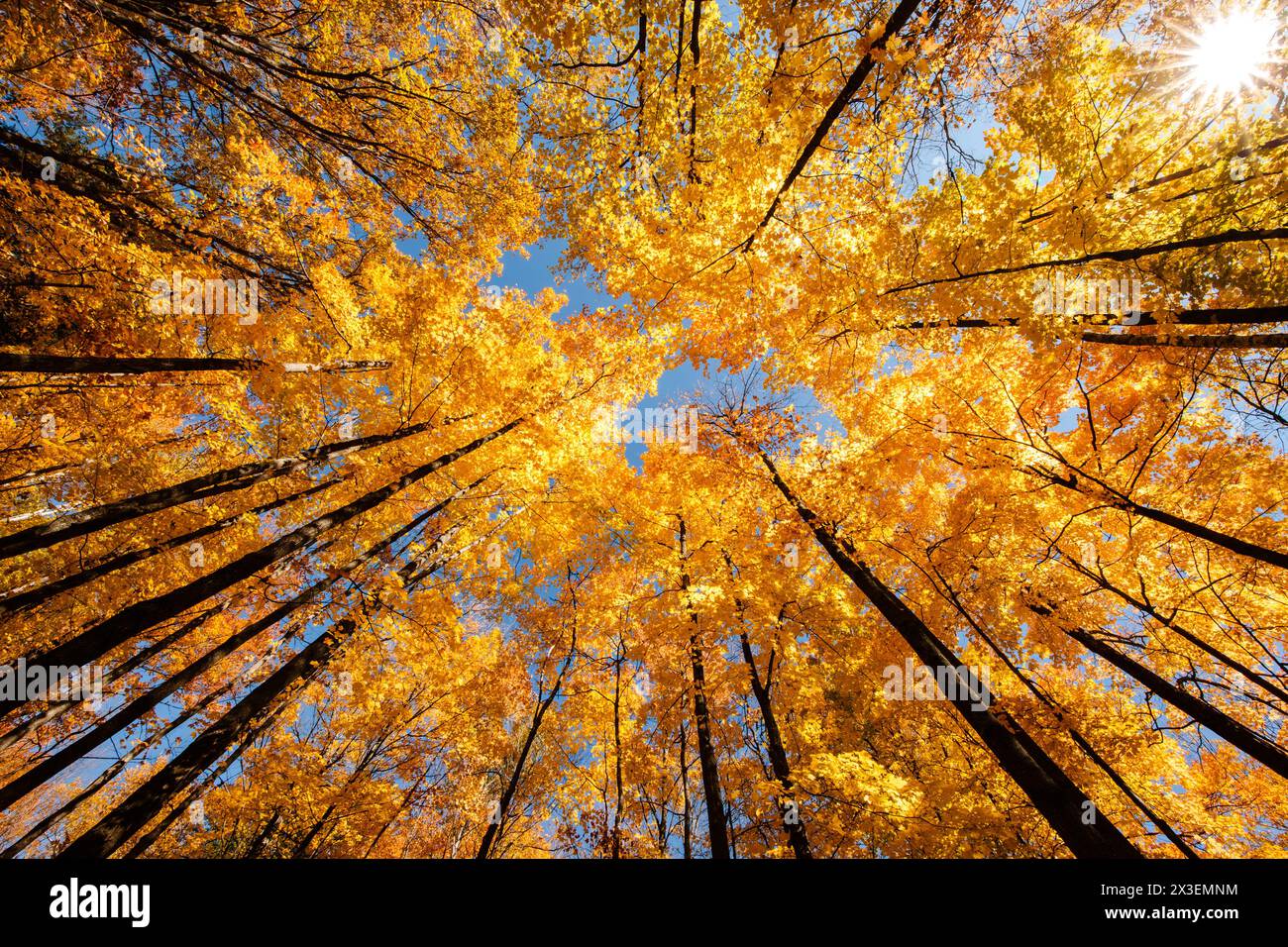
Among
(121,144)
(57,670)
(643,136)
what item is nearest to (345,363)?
(121,144)

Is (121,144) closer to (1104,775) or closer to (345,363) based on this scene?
(345,363)

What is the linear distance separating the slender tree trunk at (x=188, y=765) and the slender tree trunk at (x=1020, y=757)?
8.59 metres

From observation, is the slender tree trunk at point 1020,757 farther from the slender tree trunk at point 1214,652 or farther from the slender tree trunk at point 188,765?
the slender tree trunk at point 188,765

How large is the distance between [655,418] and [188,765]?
1030cm

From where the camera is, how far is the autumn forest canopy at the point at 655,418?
5.39 metres

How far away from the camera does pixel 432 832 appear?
62.0 feet

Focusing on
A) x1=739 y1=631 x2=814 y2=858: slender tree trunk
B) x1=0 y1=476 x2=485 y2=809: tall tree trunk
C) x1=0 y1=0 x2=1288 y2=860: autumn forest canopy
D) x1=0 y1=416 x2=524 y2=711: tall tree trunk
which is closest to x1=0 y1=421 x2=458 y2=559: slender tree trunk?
x1=0 y1=0 x2=1288 y2=860: autumn forest canopy

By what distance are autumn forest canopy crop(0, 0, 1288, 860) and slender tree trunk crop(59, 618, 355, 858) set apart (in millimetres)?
57

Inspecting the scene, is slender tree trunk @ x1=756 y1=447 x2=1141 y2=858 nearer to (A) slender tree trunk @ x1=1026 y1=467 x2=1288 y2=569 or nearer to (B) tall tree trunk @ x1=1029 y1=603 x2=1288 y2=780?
(B) tall tree trunk @ x1=1029 y1=603 x2=1288 y2=780

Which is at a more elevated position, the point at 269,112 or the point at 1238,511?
the point at 269,112

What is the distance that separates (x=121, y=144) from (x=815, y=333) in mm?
13272

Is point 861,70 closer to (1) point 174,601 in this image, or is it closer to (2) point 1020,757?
(2) point 1020,757

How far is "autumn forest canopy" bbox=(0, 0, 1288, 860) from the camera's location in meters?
5.39

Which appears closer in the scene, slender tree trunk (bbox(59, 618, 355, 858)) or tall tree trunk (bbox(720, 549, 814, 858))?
slender tree trunk (bbox(59, 618, 355, 858))
